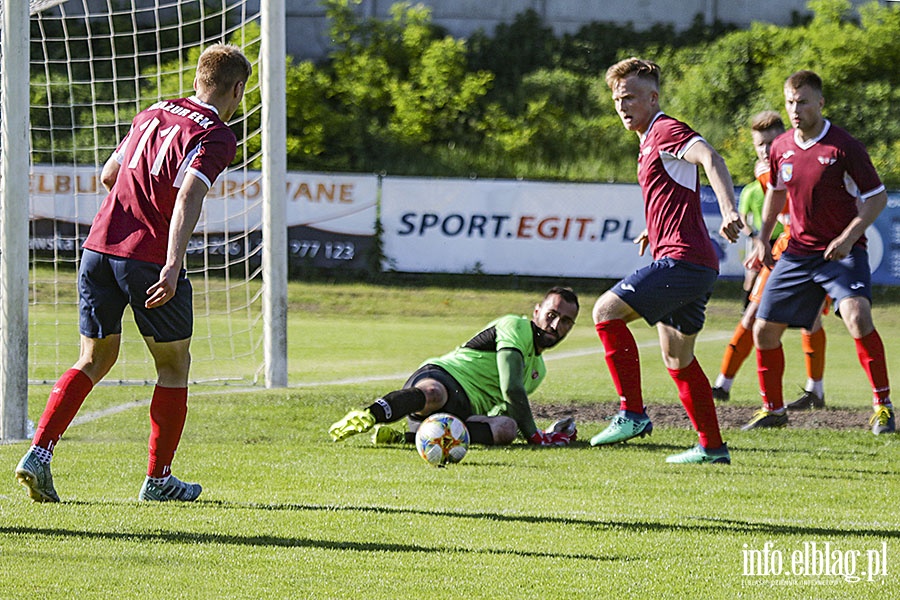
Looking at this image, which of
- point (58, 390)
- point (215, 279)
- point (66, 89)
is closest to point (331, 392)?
point (58, 390)

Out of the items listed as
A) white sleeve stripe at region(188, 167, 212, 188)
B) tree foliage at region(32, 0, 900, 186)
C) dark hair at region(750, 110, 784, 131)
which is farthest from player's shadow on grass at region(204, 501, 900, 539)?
tree foliage at region(32, 0, 900, 186)

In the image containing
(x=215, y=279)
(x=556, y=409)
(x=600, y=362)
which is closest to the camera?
(x=556, y=409)

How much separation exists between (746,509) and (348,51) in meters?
24.3

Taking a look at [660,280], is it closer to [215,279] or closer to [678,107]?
[215,279]

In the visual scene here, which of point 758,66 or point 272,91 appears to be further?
point 758,66

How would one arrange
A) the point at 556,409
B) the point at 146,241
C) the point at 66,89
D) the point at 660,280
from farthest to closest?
the point at 66,89 → the point at 556,409 → the point at 660,280 → the point at 146,241

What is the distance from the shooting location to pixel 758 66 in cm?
2716

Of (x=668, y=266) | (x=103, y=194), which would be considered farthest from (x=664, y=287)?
(x=103, y=194)

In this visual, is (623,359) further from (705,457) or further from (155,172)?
(155,172)

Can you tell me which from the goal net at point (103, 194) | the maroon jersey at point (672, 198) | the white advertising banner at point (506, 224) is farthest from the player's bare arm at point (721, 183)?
the white advertising banner at point (506, 224)

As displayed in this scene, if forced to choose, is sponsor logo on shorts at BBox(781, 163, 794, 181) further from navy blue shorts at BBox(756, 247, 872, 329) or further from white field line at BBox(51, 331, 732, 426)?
white field line at BBox(51, 331, 732, 426)

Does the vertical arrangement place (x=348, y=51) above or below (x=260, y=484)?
above

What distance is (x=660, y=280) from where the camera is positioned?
6207 mm

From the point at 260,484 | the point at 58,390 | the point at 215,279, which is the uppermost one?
the point at 58,390
